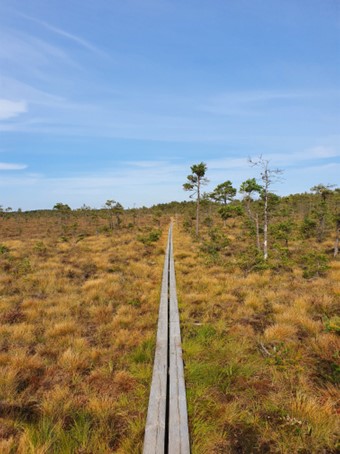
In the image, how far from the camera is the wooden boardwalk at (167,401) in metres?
2.91

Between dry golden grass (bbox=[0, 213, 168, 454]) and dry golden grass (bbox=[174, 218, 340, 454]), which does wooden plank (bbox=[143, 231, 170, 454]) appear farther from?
dry golden grass (bbox=[174, 218, 340, 454])

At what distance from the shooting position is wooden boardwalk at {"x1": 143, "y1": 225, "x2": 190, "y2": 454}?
9.54 feet

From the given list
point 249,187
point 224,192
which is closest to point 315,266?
point 249,187

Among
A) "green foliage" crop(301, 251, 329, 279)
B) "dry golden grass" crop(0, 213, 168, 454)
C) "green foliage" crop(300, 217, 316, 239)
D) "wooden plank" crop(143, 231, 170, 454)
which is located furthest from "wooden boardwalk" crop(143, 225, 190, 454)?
"green foliage" crop(300, 217, 316, 239)

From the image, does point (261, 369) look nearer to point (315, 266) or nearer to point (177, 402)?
point (177, 402)

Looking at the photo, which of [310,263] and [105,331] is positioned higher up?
[310,263]

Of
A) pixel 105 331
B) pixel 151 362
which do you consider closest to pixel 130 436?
pixel 151 362

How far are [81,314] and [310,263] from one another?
1018cm

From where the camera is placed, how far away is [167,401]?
3678 millimetres

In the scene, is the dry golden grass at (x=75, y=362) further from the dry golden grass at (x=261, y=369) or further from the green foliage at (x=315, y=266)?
the green foliage at (x=315, y=266)

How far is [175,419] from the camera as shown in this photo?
10.7 feet

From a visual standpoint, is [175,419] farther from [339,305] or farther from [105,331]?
[339,305]

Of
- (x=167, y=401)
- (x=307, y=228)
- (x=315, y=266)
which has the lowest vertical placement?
(x=167, y=401)

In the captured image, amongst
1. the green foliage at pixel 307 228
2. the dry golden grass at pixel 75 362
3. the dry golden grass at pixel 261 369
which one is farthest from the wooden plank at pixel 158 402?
the green foliage at pixel 307 228
